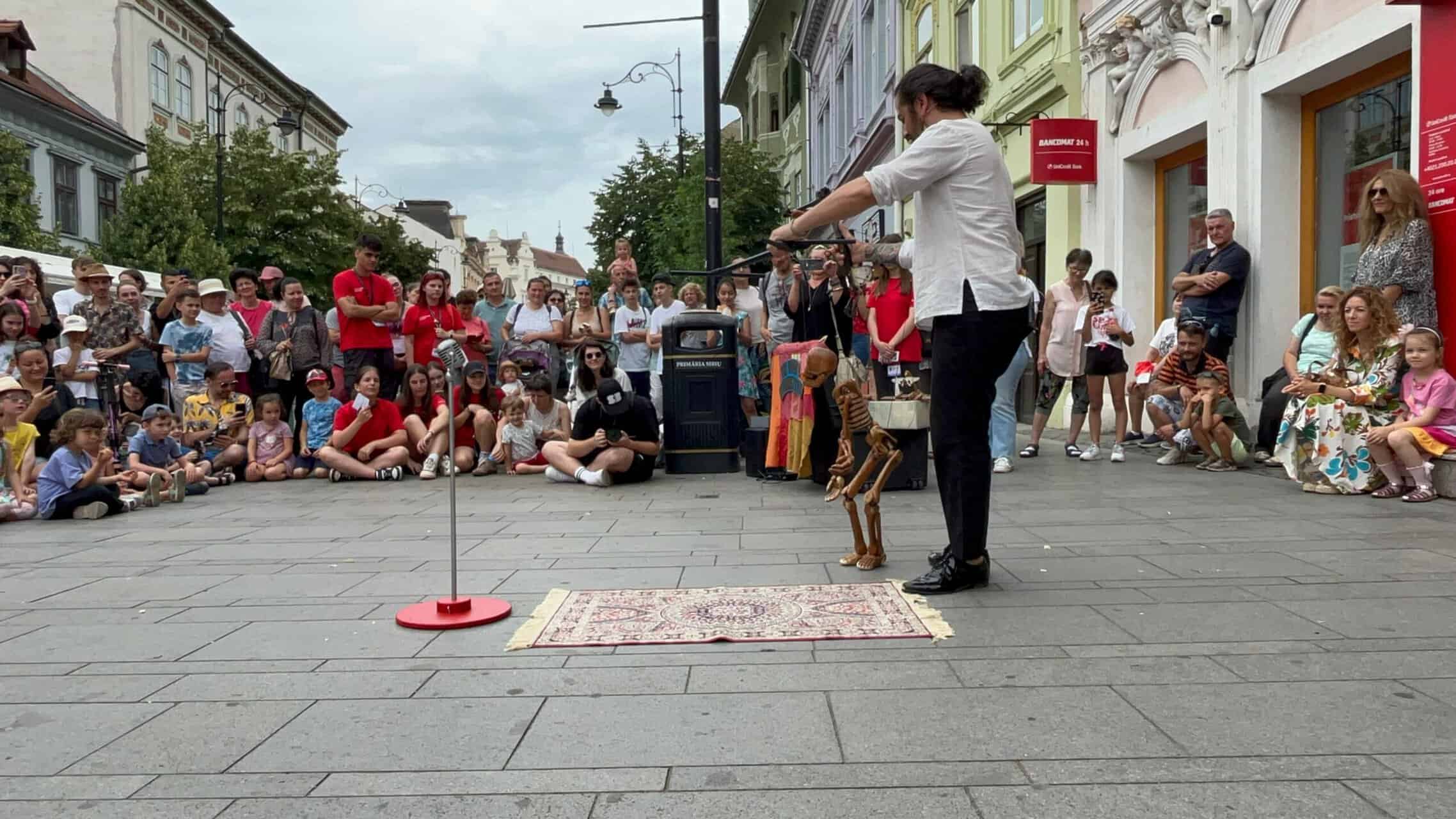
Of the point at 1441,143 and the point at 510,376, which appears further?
the point at 510,376

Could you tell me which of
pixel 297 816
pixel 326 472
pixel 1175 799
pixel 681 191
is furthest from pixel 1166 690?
pixel 681 191

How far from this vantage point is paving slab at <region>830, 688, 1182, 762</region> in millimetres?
2861

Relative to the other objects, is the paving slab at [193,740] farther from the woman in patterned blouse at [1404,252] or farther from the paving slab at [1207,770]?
the woman in patterned blouse at [1404,252]

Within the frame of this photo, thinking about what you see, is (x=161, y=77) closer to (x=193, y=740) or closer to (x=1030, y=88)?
(x=1030, y=88)

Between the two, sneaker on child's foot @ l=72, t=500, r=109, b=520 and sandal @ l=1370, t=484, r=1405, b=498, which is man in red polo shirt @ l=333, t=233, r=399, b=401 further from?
sandal @ l=1370, t=484, r=1405, b=498

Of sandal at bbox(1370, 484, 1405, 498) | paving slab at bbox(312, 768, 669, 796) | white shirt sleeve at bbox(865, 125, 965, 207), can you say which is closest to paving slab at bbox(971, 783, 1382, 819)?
paving slab at bbox(312, 768, 669, 796)

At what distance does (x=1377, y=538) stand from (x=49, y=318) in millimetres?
10458

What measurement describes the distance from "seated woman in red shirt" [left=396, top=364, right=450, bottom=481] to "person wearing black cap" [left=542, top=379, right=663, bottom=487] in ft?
4.71

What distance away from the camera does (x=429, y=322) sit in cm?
1143

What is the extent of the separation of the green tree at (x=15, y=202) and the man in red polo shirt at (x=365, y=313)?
19452 millimetres

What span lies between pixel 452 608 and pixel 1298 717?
2.96 m

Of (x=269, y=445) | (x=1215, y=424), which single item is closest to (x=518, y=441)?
(x=269, y=445)

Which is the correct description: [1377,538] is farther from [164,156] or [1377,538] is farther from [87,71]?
[87,71]

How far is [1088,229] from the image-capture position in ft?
45.7
